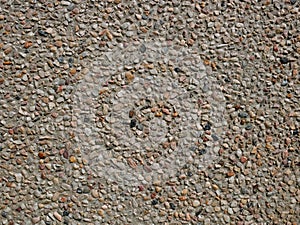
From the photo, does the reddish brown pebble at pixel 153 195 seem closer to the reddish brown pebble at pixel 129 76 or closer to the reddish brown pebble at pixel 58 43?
the reddish brown pebble at pixel 129 76

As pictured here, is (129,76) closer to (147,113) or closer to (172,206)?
(147,113)

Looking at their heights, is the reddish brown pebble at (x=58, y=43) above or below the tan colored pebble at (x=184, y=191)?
above

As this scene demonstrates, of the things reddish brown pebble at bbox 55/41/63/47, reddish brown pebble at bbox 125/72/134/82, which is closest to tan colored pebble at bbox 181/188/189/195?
reddish brown pebble at bbox 125/72/134/82

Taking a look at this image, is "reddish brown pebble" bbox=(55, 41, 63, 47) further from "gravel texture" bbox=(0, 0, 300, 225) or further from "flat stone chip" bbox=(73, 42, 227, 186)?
"flat stone chip" bbox=(73, 42, 227, 186)

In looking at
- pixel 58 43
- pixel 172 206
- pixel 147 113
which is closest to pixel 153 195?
pixel 172 206

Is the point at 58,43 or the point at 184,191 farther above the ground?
the point at 58,43

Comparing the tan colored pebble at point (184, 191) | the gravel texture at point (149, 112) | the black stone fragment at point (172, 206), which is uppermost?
the gravel texture at point (149, 112)

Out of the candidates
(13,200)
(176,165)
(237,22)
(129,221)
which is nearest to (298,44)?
(237,22)

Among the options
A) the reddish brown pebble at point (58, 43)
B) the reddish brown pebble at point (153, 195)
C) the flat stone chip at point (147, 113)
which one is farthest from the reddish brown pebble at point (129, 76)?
the reddish brown pebble at point (153, 195)

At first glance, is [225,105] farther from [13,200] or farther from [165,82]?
[13,200]
